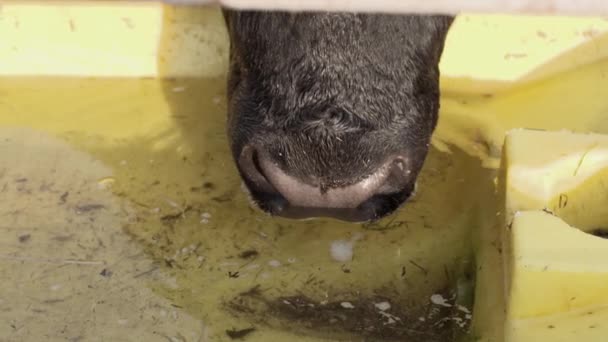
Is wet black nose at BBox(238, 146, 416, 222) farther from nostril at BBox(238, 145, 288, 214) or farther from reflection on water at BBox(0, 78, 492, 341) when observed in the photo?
reflection on water at BBox(0, 78, 492, 341)

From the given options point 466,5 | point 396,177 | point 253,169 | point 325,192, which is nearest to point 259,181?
point 253,169

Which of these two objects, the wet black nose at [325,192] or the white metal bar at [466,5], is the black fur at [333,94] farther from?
the white metal bar at [466,5]

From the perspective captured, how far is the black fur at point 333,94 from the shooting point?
88.2 inches

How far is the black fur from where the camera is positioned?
7.35 ft

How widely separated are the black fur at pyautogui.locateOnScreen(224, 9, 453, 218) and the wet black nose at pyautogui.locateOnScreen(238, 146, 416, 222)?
0.07ft

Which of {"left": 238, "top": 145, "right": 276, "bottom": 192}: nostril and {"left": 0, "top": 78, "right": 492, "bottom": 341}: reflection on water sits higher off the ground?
{"left": 238, "top": 145, "right": 276, "bottom": 192}: nostril

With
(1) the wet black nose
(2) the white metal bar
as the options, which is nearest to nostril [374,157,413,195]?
(1) the wet black nose

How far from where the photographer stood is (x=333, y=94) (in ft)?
7.62

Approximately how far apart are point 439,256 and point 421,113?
45 centimetres

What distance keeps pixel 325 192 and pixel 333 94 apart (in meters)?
0.24

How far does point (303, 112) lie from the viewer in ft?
7.52

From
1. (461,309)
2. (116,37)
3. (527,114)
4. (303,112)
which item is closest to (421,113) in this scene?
(303,112)

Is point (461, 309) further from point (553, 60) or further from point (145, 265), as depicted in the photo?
point (553, 60)

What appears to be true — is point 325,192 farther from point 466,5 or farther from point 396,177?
point 466,5
